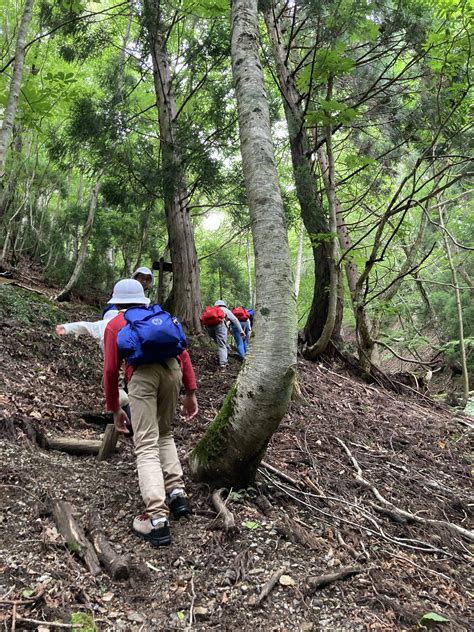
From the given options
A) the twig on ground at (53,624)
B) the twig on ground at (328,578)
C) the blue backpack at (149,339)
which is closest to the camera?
the twig on ground at (53,624)

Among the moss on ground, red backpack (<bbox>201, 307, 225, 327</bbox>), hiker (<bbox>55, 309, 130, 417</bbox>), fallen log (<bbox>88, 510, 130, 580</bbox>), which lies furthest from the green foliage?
red backpack (<bbox>201, 307, 225, 327</bbox>)

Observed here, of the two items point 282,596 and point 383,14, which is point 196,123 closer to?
point 383,14

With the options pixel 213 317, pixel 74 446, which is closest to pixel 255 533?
pixel 74 446

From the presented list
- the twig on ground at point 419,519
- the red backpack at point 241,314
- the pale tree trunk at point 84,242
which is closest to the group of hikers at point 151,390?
the twig on ground at point 419,519

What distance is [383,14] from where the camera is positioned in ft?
21.1

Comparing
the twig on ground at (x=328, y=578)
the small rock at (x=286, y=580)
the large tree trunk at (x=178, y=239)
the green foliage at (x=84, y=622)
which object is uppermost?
the large tree trunk at (x=178, y=239)

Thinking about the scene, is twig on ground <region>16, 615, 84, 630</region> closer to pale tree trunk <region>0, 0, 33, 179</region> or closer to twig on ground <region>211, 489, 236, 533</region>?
twig on ground <region>211, 489, 236, 533</region>

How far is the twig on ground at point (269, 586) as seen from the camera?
2.37m

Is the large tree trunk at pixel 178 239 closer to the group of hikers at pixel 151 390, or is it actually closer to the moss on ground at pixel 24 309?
the moss on ground at pixel 24 309

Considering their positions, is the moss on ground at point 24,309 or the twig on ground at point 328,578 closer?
the twig on ground at point 328,578

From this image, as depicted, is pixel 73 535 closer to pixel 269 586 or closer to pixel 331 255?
pixel 269 586

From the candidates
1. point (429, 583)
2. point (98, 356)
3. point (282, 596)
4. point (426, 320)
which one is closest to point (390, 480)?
point (429, 583)

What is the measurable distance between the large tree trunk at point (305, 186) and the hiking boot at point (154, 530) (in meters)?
4.99

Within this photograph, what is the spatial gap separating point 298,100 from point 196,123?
2.13 m
